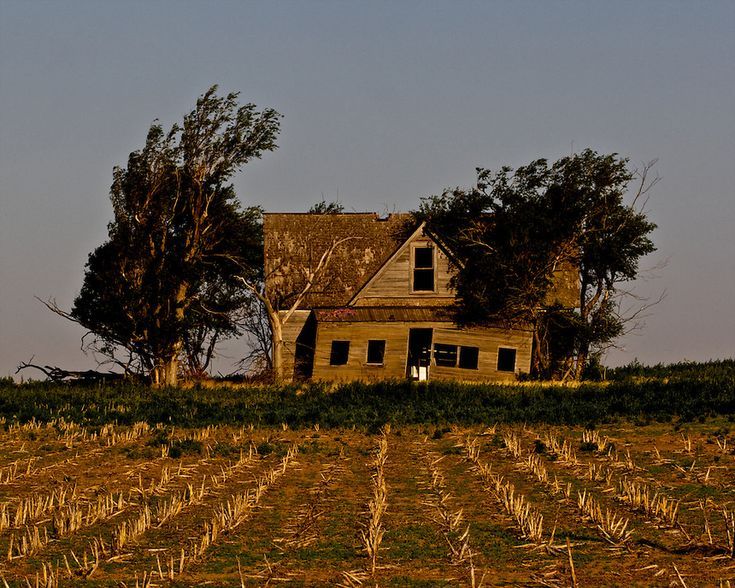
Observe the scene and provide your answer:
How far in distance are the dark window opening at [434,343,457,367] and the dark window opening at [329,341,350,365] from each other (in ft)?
13.1

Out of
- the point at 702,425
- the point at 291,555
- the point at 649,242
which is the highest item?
the point at 649,242

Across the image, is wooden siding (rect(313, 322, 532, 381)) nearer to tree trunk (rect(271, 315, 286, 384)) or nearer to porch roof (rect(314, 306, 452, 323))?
porch roof (rect(314, 306, 452, 323))

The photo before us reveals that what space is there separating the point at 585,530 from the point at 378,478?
669cm

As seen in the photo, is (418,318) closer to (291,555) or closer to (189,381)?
(189,381)

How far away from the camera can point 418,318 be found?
154 ft

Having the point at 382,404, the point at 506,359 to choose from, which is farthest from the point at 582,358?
the point at 382,404

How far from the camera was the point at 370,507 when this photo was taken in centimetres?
1831

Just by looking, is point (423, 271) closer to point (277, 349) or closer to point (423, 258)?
point (423, 258)

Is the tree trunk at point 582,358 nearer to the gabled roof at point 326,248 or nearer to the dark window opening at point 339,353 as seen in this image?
the gabled roof at point 326,248

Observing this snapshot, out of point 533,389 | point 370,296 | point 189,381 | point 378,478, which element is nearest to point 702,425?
point 533,389

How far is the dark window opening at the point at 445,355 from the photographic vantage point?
4762 centimetres

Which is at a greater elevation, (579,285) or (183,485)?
(579,285)

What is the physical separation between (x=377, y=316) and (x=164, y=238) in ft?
32.1

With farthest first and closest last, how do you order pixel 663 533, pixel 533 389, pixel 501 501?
pixel 533 389 → pixel 501 501 → pixel 663 533
